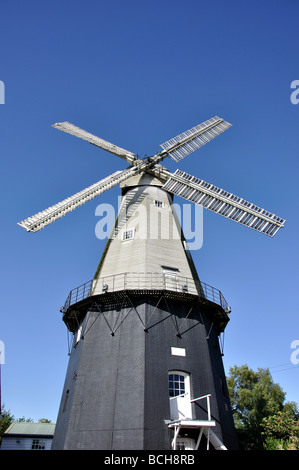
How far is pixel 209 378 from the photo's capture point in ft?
51.6

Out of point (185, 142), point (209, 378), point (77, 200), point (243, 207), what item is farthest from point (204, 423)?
point (185, 142)

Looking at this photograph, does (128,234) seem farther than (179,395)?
Yes

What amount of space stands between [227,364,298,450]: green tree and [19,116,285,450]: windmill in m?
19.1

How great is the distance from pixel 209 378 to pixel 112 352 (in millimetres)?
4589

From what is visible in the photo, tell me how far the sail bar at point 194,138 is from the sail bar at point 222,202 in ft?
9.31

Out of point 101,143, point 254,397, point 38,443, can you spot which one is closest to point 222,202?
point 101,143

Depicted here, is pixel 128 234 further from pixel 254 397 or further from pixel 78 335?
pixel 254 397

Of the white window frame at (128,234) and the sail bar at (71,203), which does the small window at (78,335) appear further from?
the sail bar at (71,203)

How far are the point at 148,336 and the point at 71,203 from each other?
9.04 metres

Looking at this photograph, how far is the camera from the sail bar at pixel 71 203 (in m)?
18.6

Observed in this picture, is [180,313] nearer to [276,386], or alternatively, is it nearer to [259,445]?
[259,445]

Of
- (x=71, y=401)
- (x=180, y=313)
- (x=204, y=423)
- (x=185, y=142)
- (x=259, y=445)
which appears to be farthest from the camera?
(x=259, y=445)

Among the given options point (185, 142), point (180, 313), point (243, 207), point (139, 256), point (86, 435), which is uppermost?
point (185, 142)

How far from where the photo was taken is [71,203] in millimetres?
20047
